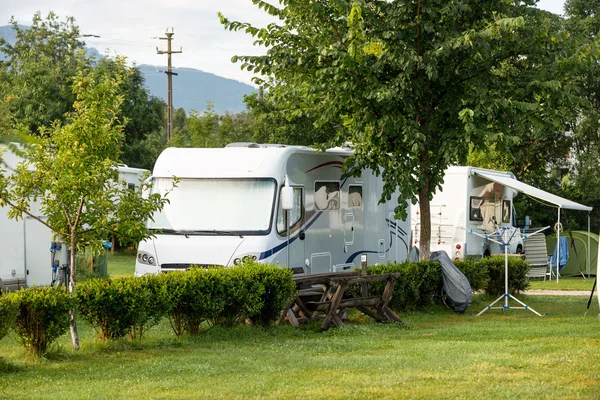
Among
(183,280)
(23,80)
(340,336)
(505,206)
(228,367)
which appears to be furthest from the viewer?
(23,80)

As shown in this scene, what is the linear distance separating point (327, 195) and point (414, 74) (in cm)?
261

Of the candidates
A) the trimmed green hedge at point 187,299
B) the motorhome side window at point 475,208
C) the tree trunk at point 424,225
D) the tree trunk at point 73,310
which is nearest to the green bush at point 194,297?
the trimmed green hedge at point 187,299

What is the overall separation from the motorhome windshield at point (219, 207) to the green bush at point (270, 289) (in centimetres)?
153

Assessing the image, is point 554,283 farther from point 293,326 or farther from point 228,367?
point 228,367

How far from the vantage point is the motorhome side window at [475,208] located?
20969mm

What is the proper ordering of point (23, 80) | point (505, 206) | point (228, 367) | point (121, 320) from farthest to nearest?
point (23, 80)
point (505, 206)
point (121, 320)
point (228, 367)

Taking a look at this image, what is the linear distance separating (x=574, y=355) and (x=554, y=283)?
48.9 feet

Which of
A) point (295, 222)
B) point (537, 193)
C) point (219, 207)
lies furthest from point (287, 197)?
point (537, 193)

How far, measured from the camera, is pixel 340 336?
35.3 feet

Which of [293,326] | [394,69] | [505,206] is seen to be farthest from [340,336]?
[505,206]

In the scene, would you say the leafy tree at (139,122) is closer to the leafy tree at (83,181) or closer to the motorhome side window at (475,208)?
the motorhome side window at (475,208)

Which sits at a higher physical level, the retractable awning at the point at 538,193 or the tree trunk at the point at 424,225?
the retractable awning at the point at 538,193

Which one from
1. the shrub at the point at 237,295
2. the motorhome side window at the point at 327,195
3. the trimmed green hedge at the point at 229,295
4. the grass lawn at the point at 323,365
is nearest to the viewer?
the grass lawn at the point at 323,365

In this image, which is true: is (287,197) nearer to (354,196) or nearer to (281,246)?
(281,246)
